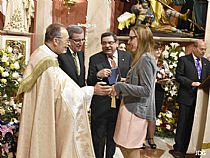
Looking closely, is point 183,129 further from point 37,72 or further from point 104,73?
point 37,72

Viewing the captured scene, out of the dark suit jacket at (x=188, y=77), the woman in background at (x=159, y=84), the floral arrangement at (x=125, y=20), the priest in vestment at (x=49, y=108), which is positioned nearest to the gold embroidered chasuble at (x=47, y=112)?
the priest in vestment at (x=49, y=108)

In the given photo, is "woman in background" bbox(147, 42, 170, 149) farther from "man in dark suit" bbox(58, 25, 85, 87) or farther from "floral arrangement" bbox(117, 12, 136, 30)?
"man in dark suit" bbox(58, 25, 85, 87)

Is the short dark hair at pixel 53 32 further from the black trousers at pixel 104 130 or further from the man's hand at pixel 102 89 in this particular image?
the black trousers at pixel 104 130

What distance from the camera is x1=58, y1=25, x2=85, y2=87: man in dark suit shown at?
339 centimetres

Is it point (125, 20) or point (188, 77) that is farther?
point (125, 20)

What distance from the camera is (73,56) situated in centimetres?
353

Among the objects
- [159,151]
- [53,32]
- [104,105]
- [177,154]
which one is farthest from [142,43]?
[159,151]

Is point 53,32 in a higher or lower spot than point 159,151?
higher

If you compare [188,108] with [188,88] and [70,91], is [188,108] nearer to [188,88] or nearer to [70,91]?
[188,88]

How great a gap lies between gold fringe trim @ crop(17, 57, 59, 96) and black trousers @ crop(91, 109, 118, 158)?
1107 mm

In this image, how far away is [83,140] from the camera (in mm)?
2955

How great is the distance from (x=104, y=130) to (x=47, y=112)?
1078mm

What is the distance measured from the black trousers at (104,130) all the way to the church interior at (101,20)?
1981 millimetres

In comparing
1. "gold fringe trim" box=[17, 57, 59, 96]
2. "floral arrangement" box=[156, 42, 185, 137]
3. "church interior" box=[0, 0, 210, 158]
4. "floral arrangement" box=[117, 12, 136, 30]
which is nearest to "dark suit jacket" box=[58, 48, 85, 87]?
"gold fringe trim" box=[17, 57, 59, 96]
